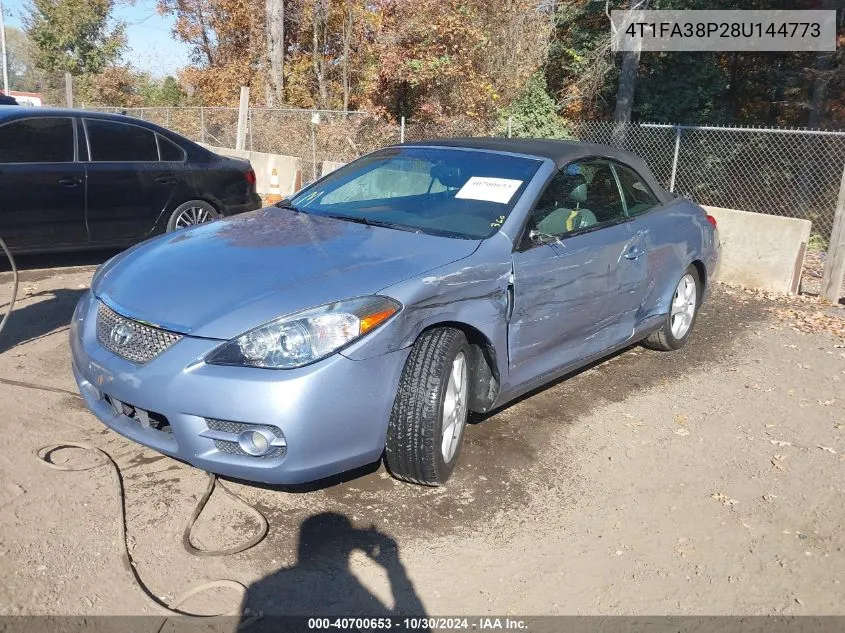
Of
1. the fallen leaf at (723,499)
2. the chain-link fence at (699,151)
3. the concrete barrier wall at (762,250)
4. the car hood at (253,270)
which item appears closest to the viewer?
the car hood at (253,270)

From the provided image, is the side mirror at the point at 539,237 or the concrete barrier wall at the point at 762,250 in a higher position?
the side mirror at the point at 539,237

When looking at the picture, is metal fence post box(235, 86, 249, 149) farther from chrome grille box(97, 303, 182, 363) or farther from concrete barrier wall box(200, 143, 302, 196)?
chrome grille box(97, 303, 182, 363)

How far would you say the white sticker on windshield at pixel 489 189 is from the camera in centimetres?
419

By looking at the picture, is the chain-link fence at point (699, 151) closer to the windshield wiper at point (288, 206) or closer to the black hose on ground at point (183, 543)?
the windshield wiper at point (288, 206)

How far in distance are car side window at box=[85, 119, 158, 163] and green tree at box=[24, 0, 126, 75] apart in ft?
110

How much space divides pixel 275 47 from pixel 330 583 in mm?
20637

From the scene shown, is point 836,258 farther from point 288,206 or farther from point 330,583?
point 330,583

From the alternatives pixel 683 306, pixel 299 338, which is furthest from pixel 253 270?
pixel 683 306

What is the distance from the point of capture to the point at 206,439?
9.89ft

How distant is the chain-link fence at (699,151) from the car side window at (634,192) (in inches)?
319

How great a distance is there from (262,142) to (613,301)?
13868 millimetres

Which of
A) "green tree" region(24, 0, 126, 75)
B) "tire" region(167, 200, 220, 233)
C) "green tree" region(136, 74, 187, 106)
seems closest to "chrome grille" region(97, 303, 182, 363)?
"tire" region(167, 200, 220, 233)

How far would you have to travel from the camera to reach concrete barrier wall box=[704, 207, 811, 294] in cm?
819

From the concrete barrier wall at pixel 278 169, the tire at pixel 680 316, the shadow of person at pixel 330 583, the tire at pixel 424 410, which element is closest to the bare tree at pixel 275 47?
the concrete barrier wall at pixel 278 169
